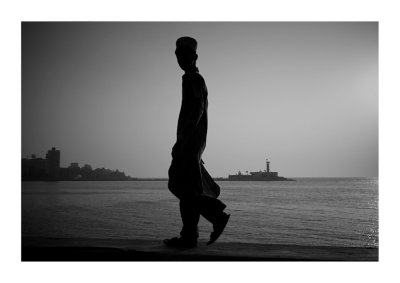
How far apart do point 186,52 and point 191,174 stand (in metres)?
1.86

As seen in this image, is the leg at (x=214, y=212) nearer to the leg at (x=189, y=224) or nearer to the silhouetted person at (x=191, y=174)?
the silhouetted person at (x=191, y=174)

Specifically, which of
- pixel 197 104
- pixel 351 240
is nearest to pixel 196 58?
pixel 197 104

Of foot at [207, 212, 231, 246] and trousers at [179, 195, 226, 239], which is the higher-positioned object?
trousers at [179, 195, 226, 239]

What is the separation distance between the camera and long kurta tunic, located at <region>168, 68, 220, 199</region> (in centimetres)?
545

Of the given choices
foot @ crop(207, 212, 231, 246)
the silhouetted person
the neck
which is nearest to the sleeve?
the silhouetted person

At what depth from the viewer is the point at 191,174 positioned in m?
5.50

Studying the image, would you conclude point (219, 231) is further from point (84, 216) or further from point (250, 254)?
point (84, 216)

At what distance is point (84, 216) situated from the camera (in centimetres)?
4338

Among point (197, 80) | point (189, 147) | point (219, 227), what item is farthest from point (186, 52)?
point (219, 227)

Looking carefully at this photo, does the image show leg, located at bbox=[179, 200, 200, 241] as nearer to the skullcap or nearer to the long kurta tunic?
the long kurta tunic

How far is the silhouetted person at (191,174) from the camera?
17.8 ft

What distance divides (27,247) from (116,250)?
1423 mm

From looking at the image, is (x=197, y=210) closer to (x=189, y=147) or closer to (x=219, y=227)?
(x=219, y=227)

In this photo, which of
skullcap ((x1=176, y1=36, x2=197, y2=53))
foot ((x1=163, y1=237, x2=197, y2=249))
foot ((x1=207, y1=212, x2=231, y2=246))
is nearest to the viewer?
foot ((x1=207, y1=212, x2=231, y2=246))
